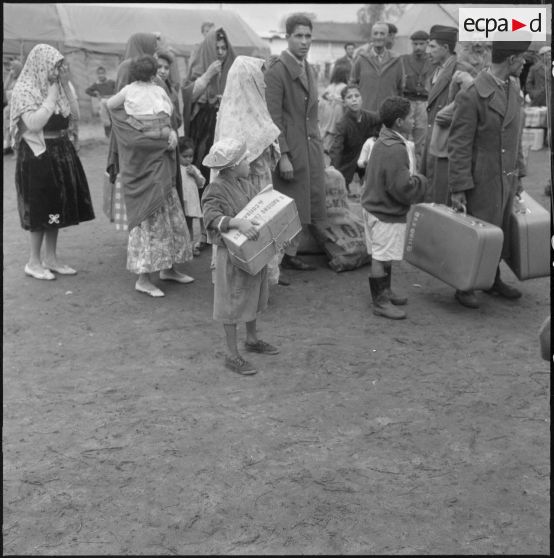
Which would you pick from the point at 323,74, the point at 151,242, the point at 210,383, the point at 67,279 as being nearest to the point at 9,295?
the point at 67,279

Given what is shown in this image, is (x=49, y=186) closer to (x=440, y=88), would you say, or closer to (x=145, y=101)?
(x=145, y=101)

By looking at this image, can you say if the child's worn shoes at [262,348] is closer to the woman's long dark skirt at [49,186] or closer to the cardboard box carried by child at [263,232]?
the cardboard box carried by child at [263,232]

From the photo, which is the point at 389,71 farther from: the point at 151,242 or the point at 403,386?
the point at 403,386

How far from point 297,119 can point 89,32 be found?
58.4 feet

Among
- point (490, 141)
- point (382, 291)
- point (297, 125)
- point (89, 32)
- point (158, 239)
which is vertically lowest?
point (382, 291)

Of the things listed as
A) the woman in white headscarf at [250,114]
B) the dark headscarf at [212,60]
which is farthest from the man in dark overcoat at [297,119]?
the dark headscarf at [212,60]

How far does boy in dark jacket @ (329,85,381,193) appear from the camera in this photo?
736cm

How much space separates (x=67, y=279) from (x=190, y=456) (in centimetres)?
328

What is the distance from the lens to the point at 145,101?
5613mm

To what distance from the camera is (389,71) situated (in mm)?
8633

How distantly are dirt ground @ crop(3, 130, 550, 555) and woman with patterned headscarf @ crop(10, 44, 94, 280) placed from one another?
556 millimetres

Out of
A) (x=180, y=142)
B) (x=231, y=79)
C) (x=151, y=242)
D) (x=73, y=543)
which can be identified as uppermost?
(x=231, y=79)

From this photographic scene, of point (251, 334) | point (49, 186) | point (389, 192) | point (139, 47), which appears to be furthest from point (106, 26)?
point (251, 334)

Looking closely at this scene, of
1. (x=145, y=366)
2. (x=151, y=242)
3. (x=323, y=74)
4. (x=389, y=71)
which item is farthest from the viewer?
(x=323, y=74)
